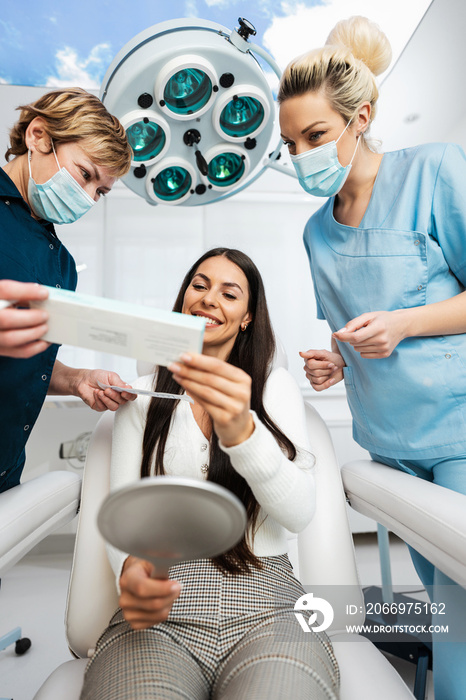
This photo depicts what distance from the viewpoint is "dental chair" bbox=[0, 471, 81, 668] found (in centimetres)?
81

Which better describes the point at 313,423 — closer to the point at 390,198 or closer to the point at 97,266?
the point at 390,198

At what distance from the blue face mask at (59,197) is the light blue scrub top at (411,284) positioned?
62 cm

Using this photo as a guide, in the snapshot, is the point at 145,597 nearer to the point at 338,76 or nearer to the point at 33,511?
the point at 33,511

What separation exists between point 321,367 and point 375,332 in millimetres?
303

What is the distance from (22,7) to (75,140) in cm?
143

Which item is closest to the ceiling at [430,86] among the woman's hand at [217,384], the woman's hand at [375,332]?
the woman's hand at [375,332]

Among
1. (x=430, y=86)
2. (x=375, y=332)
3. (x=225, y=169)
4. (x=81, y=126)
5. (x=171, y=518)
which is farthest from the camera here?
(x=430, y=86)

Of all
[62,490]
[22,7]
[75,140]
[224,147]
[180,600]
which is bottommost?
[180,600]

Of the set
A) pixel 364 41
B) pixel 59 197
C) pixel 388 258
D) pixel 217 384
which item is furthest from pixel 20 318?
pixel 364 41

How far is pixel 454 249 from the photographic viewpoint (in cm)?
109

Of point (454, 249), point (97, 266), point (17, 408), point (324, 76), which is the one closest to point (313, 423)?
point (454, 249)

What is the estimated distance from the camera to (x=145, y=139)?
4.20ft

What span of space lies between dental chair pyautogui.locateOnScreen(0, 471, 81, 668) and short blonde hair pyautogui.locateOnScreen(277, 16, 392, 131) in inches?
39.6

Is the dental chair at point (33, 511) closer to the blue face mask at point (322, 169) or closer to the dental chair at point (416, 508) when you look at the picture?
the dental chair at point (416, 508)
